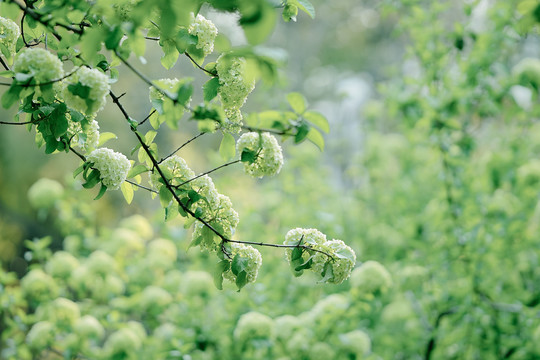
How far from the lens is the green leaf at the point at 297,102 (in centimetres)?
86

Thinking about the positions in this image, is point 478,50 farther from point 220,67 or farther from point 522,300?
point 220,67

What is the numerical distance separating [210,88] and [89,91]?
24 centimetres

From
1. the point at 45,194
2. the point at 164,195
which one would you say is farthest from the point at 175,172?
the point at 45,194

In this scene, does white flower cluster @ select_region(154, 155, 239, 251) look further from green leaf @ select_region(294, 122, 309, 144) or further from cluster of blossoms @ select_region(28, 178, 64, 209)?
cluster of blossoms @ select_region(28, 178, 64, 209)

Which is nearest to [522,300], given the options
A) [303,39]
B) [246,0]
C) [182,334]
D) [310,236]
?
[182,334]

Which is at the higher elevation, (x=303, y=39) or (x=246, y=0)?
(x=303, y=39)

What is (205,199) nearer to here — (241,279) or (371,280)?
(241,279)

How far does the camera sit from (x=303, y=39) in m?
7.91

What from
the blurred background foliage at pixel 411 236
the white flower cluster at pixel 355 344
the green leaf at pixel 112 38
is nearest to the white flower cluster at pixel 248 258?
the green leaf at pixel 112 38

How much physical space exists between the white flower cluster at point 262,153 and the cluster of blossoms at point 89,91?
288mm

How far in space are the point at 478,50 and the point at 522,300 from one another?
4.28ft

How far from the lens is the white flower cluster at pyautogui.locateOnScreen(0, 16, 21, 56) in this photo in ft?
3.43

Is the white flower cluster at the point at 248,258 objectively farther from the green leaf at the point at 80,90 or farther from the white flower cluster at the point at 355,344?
the white flower cluster at the point at 355,344

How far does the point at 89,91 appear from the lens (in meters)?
0.84
